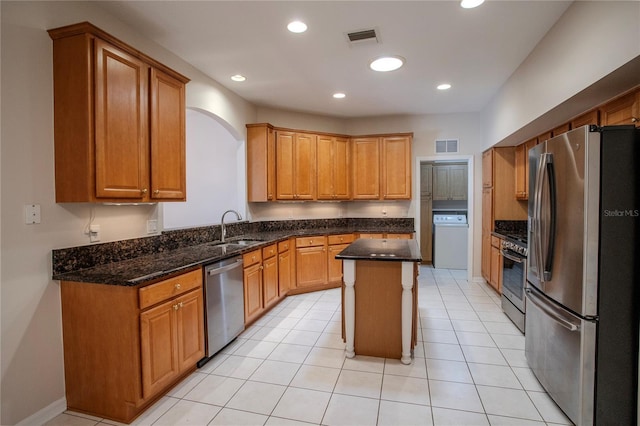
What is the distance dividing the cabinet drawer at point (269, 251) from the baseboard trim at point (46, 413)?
6.67 ft

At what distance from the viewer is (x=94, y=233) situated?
227 cm

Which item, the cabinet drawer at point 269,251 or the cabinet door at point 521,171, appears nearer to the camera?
the cabinet drawer at point 269,251

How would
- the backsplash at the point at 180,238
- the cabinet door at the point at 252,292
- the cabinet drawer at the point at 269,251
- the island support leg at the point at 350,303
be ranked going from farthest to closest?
the cabinet drawer at the point at 269,251 < the cabinet door at the point at 252,292 < the island support leg at the point at 350,303 < the backsplash at the point at 180,238

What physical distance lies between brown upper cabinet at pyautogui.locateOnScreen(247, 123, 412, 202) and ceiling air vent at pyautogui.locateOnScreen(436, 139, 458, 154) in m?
0.56

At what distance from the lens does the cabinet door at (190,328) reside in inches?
89.9

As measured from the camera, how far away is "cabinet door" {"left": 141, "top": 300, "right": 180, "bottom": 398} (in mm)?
1967

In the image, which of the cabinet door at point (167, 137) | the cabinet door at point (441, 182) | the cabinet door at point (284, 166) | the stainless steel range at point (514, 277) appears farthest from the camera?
the cabinet door at point (441, 182)

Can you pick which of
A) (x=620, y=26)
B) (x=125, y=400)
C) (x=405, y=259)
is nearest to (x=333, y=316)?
(x=405, y=259)

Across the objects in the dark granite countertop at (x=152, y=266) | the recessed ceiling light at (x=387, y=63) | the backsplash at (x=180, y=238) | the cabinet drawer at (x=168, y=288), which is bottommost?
the cabinet drawer at (x=168, y=288)

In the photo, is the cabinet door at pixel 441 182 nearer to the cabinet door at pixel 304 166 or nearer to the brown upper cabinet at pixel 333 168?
the brown upper cabinet at pixel 333 168

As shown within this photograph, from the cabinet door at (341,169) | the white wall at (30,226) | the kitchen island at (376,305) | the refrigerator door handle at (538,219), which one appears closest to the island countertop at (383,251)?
the kitchen island at (376,305)

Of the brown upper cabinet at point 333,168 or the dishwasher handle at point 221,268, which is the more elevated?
the brown upper cabinet at point 333,168

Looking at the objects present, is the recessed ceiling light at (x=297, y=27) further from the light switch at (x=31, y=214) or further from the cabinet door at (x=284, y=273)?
the cabinet door at (x=284, y=273)

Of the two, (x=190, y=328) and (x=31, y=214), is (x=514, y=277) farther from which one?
(x=31, y=214)
